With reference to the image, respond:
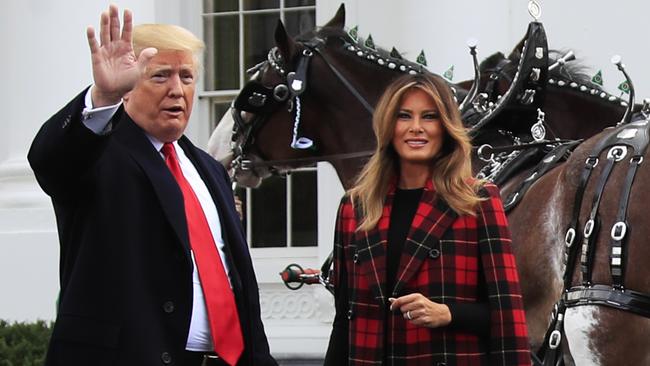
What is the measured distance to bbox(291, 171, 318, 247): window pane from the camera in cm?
943

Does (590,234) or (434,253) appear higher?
(590,234)

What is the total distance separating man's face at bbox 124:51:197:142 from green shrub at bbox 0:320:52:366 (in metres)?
3.24

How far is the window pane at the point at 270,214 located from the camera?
9531 millimetres

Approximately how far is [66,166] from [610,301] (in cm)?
178

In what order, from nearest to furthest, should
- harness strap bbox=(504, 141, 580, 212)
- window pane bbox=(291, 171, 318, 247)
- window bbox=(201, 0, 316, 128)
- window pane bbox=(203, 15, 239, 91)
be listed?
harness strap bbox=(504, 141, 580, 212), window pane bbox=(291, 171, 318, 247), window bbox=(201, 0, 316, 128), window pane bbox=(203, 15, 239, 91)

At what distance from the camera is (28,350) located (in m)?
6.54

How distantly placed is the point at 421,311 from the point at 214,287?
0.53 meters

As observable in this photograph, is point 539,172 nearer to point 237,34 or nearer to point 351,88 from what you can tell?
point 351,88

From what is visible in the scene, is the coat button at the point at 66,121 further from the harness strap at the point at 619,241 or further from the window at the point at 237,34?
the window at the point at 237,34

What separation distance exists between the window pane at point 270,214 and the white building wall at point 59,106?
0.17 m

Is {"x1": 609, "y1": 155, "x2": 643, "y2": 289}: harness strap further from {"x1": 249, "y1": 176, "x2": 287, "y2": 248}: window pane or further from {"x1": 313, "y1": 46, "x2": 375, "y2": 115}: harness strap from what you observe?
{"x1": 249, "y1": 176, "x2": 287, "y2": 248}: window pane

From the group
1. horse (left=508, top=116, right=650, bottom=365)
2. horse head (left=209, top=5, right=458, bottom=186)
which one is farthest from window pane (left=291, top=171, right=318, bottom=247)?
horse (left=508, top=116, right=650, bottom=365)

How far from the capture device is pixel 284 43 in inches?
253

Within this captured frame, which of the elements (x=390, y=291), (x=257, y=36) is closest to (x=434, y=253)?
(x=390, y=291)
